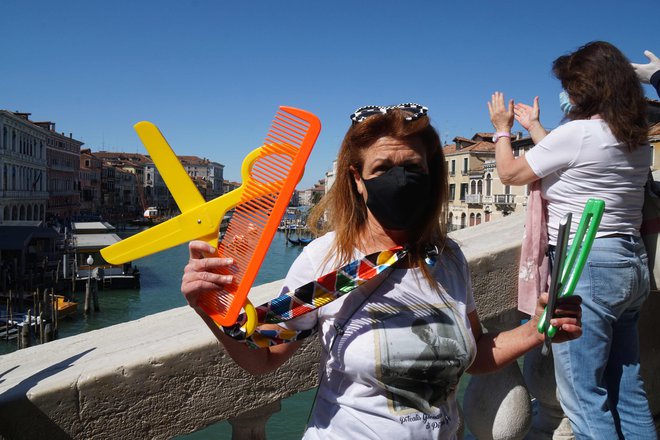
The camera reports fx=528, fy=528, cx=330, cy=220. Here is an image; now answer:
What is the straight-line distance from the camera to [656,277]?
1.82 meters

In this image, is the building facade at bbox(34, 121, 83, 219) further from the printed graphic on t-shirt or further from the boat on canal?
the printed graphic on t-shirt

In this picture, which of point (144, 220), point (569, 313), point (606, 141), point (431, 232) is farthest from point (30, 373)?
point (144, 220)

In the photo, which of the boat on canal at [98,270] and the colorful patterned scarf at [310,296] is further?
the boat on canal at [98,270]

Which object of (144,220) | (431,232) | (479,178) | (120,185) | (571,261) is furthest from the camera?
(120,185)

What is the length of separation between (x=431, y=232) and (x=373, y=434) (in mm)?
534

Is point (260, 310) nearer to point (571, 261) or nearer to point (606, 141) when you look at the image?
point (571, 261)

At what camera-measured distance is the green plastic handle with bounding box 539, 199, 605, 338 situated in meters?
1.08

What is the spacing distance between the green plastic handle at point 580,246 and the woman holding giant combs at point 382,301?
2.5 inches

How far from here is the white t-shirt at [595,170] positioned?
5.37 ft

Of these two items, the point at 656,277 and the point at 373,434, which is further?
the point at 656,277

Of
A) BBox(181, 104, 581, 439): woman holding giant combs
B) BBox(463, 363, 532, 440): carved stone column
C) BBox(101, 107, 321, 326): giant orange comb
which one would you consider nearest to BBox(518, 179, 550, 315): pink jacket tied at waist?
BBox(463, 363, 532, 440): carved stone column

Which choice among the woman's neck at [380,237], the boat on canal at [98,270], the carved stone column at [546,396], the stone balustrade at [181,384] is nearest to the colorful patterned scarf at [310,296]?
the woman's neck at [380,237]

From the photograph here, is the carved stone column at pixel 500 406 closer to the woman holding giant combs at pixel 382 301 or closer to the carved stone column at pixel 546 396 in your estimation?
the carved stone column at pixel 546 396

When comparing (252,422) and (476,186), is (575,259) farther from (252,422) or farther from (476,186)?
(476,186)
